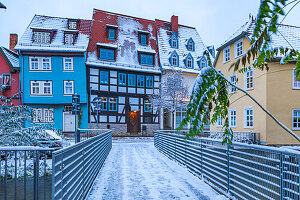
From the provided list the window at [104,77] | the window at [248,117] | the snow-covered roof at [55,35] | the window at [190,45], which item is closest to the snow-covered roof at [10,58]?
the snow-covered roof at [55,35]

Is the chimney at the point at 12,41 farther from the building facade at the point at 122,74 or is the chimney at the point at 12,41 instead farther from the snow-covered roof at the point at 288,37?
the snow-covered roof at the point at 288,37

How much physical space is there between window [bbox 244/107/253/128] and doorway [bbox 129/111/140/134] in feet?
45.6

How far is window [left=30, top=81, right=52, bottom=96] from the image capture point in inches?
911

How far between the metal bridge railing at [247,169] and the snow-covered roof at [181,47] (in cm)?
2252

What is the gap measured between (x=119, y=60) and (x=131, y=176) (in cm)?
2122

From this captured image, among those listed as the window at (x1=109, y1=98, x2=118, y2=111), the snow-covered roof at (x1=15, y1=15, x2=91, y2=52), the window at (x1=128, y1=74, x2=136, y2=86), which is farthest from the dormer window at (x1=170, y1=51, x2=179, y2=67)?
the snow-covered roof at (x1=15, y1=15, x2=91, y2=52)

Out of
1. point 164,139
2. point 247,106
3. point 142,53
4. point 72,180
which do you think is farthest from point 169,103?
point 72,180

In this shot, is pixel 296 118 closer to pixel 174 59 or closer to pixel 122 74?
pixel 174 59

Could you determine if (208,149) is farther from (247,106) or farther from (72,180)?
(247,106)

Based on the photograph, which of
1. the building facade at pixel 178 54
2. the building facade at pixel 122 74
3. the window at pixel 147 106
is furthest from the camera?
the building facade at pixel 178 54

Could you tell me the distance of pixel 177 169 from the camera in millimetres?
7953

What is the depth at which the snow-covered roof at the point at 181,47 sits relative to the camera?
2966 centimetres

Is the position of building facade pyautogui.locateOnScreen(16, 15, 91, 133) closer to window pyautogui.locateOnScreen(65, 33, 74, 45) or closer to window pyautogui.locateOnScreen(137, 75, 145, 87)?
window pyautogui.locateOnScreen(65, 33, 74, 45)

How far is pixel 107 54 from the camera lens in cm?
2622
